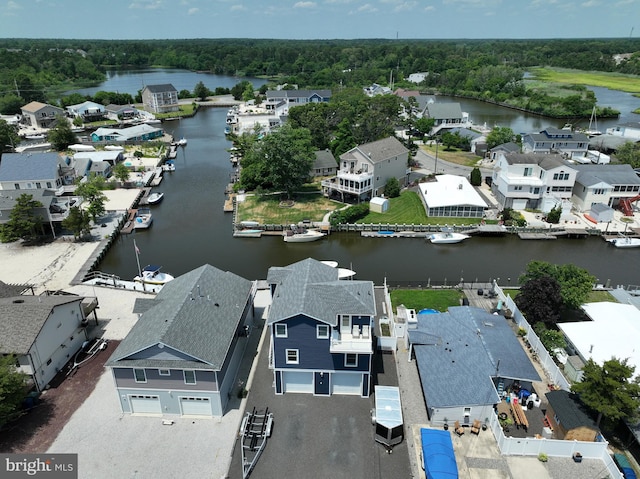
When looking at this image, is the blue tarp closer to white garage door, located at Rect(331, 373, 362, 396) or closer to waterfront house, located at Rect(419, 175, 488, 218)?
white garage door, located at Rect(331, 373, 362, 396)

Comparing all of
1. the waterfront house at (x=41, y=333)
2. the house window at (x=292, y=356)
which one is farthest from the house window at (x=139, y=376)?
the house window at (x=292, y=356)

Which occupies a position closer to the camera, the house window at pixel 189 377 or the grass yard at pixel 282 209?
the house window at pixel 189 377

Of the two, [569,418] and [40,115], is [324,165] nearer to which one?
[569,418]

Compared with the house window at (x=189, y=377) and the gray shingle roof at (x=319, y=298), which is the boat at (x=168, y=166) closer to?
the gray shingle roof at (x=319, y=298)

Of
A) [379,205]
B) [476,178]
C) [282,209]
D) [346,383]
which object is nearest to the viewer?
[346,383]

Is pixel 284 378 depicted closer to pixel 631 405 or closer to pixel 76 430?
pixel 76 430

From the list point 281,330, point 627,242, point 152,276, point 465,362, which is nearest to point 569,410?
point 465,362

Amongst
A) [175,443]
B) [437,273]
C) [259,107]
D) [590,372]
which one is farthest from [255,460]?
→ [259,107]
